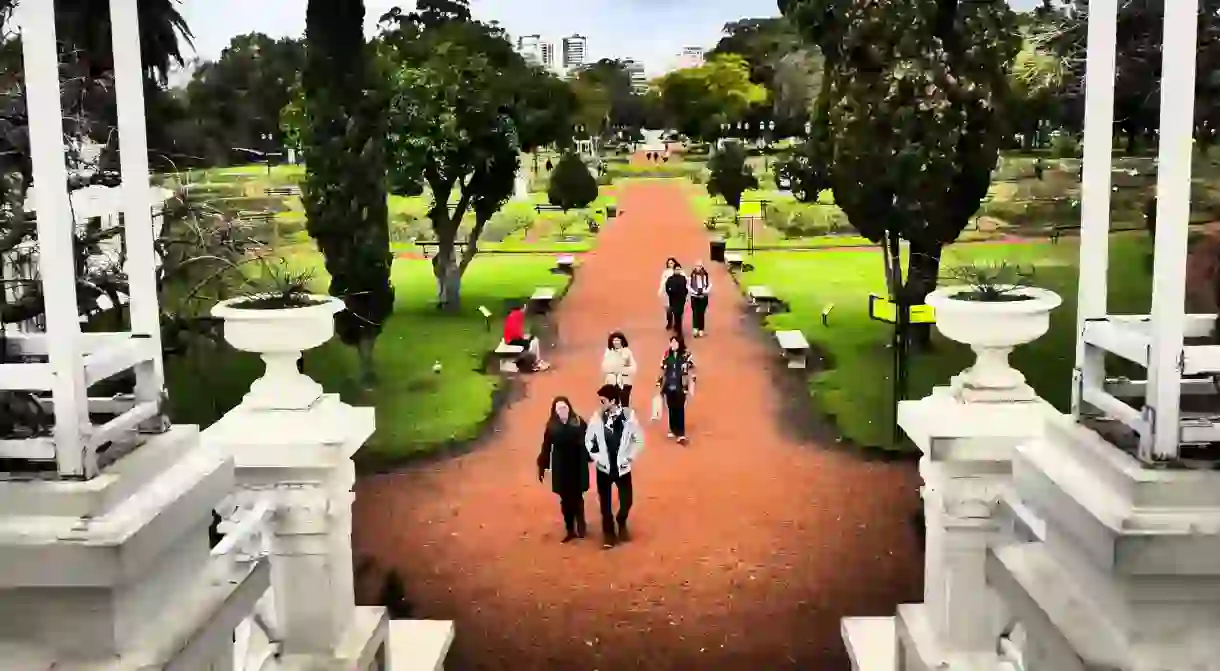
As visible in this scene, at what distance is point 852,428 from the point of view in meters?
7.61

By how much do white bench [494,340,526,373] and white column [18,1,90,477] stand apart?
22.0 feet

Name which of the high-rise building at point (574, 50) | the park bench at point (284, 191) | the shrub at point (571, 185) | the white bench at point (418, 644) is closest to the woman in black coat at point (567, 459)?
the white bench at point (418, 644)

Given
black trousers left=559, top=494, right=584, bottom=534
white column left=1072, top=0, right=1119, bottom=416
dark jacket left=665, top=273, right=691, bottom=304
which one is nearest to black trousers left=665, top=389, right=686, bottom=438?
dark jacket left=665, top=273, right=691, bottom=304

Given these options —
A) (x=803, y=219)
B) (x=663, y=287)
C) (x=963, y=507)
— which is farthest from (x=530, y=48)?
(x=963, y=507)

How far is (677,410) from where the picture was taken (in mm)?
7602

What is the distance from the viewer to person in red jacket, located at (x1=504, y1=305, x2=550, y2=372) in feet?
27.6

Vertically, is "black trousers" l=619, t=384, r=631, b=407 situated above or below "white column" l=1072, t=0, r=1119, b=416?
below

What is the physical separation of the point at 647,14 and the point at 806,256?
2256mm

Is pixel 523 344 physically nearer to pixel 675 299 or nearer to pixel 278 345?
pixel 675 299

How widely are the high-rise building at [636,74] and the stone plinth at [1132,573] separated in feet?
24.7

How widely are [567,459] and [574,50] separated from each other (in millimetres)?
3952

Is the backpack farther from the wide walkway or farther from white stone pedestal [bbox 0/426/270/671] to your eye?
white stone pedestal [bbox 0/426/270/671]

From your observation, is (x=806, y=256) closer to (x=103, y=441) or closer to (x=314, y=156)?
(x=314, y=156)

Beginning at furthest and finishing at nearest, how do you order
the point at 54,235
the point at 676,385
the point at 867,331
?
the point at 867,331, the point at 676,385, the point at 54,235
